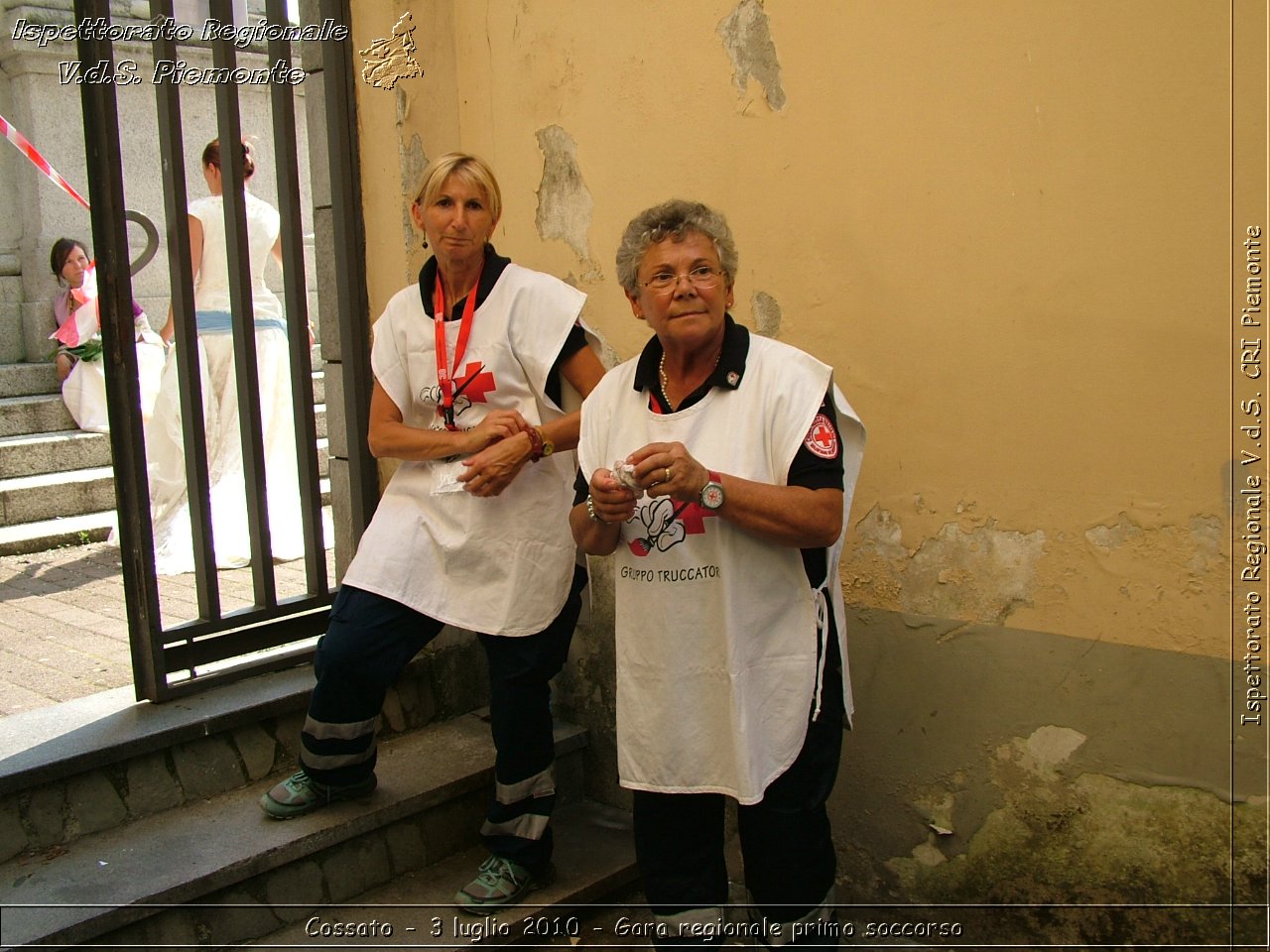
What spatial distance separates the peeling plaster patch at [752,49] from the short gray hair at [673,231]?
34.9 inches

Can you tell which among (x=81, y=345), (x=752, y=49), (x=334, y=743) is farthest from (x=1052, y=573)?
(x=81, y=345)

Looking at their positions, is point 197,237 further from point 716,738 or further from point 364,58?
point 716,738

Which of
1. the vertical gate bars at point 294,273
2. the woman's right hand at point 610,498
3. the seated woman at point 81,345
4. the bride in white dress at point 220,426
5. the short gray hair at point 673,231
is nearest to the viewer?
the woman's right hand at point 610,498

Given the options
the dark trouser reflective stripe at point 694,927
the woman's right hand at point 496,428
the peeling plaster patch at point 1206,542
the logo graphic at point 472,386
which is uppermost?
the logo graphic at point 472,386

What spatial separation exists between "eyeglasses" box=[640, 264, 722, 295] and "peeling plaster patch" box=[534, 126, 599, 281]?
139 centimetres

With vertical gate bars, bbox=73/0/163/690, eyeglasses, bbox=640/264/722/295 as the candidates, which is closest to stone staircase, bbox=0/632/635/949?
vertical gate bars, bbox=73/0/163/690

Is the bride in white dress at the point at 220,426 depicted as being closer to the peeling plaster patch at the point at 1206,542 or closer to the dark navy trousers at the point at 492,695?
the dark navy trousers at the point at 492,695

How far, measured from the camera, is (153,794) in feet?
11.4

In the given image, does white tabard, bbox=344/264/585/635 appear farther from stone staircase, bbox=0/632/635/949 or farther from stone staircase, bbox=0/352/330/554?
stone staircase, bbox=0/352/330/554

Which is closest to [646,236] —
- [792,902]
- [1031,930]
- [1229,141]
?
[1229,141]

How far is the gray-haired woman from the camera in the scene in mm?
2553

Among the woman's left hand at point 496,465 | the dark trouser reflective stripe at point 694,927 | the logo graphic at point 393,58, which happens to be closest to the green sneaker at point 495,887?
the dark trouser reflective stripe at point 694,927

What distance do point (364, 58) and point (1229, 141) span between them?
2.90 metres

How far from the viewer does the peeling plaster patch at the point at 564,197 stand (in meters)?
3.96
